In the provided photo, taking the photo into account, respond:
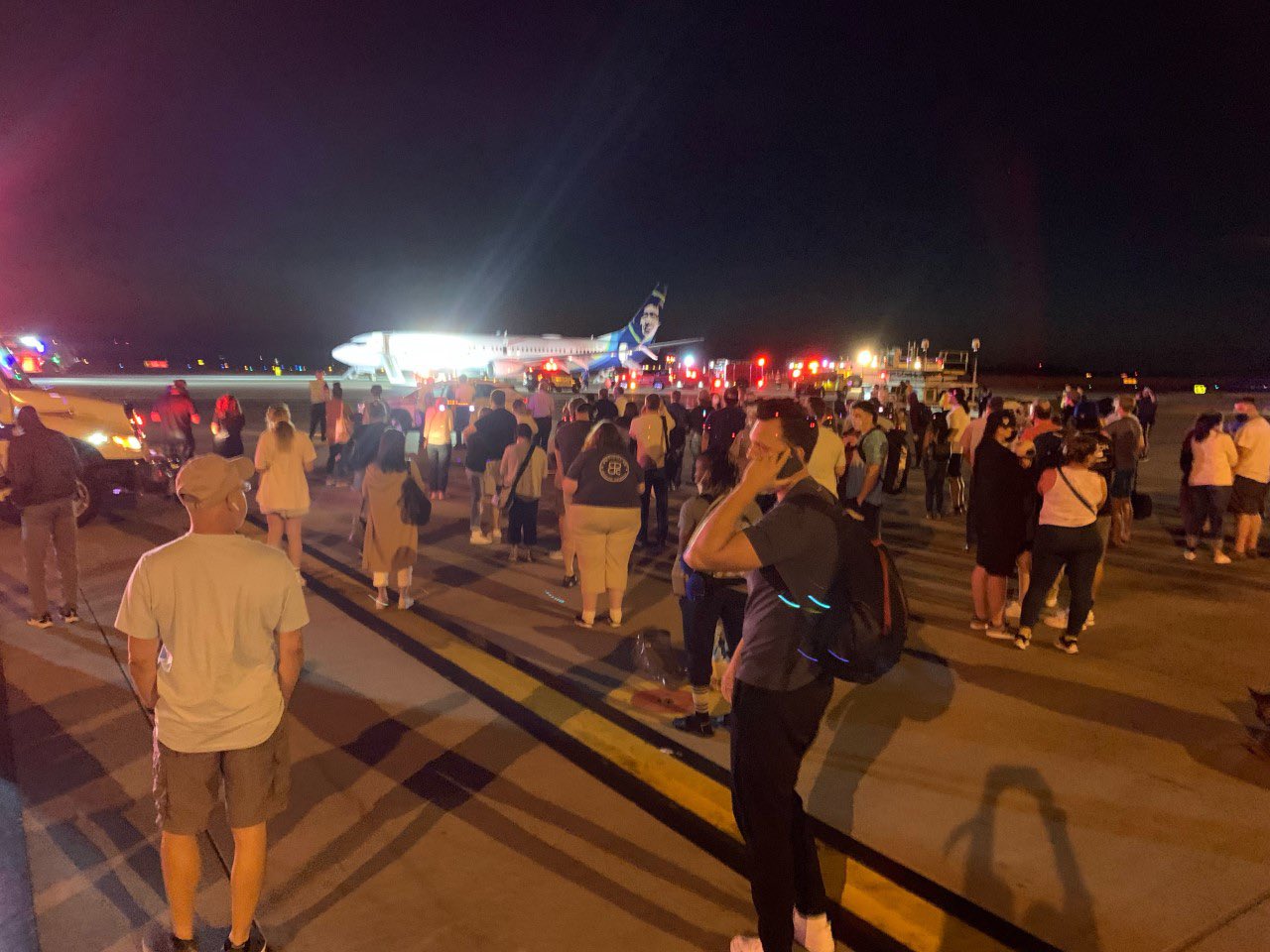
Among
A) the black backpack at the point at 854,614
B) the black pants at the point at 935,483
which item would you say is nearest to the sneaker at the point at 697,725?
the black backpack at the point at 854,614

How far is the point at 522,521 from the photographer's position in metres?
8.41

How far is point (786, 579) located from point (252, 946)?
7.25 feet

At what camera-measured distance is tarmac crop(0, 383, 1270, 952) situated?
3.12m

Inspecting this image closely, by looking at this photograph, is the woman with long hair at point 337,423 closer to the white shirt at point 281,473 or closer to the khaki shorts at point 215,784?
the white shirt at point 281,473

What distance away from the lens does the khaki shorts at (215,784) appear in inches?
106

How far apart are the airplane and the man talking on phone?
39419 mm

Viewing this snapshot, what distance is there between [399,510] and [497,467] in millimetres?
2820

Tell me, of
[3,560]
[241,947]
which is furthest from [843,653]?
[3,560]

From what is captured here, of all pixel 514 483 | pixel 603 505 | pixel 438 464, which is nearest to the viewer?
pixel 603 505

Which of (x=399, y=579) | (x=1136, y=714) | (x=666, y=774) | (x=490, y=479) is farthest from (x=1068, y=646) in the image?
(x=490, y=479)

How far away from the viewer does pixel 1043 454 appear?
681 cm

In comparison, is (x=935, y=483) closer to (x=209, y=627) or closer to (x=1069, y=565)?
(x=1069, y=565)

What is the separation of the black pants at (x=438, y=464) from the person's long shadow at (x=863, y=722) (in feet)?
23.1

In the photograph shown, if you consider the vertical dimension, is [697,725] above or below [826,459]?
below
